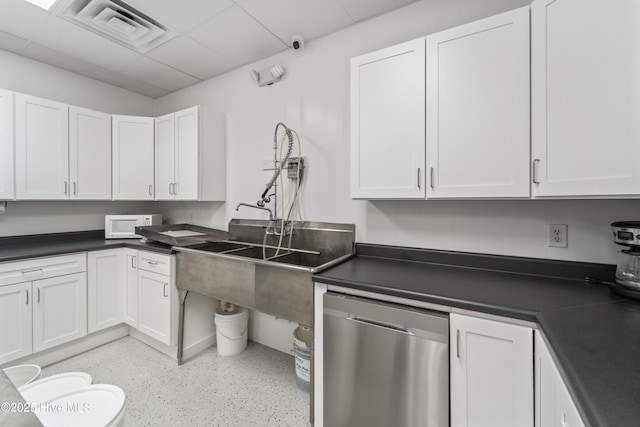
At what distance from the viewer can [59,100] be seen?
266cm

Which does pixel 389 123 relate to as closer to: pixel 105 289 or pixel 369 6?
pixel 369 6

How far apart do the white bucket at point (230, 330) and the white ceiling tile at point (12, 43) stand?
2813 mm

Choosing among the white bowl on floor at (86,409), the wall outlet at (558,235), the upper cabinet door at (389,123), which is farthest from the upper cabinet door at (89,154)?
the wall outlet at (558,235)

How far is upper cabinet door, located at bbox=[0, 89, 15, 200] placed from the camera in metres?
2.13

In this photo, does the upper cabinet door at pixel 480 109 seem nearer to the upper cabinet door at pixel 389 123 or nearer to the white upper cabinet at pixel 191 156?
the upper cabinet door at pixel 389 123

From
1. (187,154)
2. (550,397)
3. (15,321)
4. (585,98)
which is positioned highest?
(187,154)

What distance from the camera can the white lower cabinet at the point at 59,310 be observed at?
206 centimetres

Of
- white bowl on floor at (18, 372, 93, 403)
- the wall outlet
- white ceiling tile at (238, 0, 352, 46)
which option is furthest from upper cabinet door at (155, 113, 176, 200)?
the wall outlet

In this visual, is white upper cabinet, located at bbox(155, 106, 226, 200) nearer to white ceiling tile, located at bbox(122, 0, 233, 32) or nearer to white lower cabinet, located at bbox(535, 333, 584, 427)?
white ceiling tile, located at bbox(122, 0, 233, 32)

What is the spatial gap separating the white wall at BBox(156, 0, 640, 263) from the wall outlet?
2 cm

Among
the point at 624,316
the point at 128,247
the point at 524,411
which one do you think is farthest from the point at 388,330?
the point at 128,247

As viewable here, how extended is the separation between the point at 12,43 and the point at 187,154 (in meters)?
1.61

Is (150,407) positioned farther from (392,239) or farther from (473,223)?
(473,223)

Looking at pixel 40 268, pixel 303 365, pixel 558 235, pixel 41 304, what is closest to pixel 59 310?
pixel 41 304
